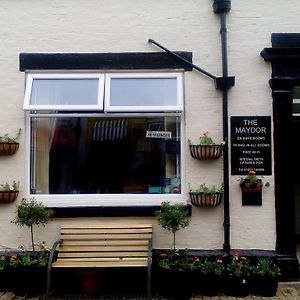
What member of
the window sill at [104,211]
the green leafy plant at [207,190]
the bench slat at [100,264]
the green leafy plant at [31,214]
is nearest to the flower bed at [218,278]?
the bench slat at [100,264]

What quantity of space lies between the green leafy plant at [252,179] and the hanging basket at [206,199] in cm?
36

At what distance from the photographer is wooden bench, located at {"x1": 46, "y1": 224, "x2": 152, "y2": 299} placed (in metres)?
5.96

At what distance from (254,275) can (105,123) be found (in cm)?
299

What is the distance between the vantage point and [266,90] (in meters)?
6.63

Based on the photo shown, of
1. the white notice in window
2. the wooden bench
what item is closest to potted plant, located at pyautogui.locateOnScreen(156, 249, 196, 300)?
the wooden bench

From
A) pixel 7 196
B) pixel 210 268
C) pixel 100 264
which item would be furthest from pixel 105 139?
pixel 210 268

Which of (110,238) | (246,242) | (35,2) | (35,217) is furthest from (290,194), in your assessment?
(35,2)

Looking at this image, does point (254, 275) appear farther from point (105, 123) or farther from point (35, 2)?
point (35, 2)

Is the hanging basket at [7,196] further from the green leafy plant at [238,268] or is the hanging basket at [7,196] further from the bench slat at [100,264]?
the green leafy plant at [238,268]

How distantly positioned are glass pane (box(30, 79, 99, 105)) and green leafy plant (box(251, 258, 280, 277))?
3268mm

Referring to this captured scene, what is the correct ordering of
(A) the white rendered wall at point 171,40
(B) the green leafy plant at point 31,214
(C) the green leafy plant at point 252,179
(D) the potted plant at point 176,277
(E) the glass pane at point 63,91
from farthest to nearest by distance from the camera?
(E) the glass pane at point 63,91, (A) the white rendered wall at point 171,40, (C) the green leafy plant at point 252,179, (B) the green leafy plant at point 31,214, (D) the potted plant at point 176,277

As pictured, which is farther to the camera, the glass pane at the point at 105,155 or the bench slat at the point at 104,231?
the glass pane at the point at 105,155

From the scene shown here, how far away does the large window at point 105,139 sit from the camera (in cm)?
670

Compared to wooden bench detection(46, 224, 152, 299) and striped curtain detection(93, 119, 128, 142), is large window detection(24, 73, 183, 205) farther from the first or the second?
wooden bench detection(46, 224, 152, 299)
